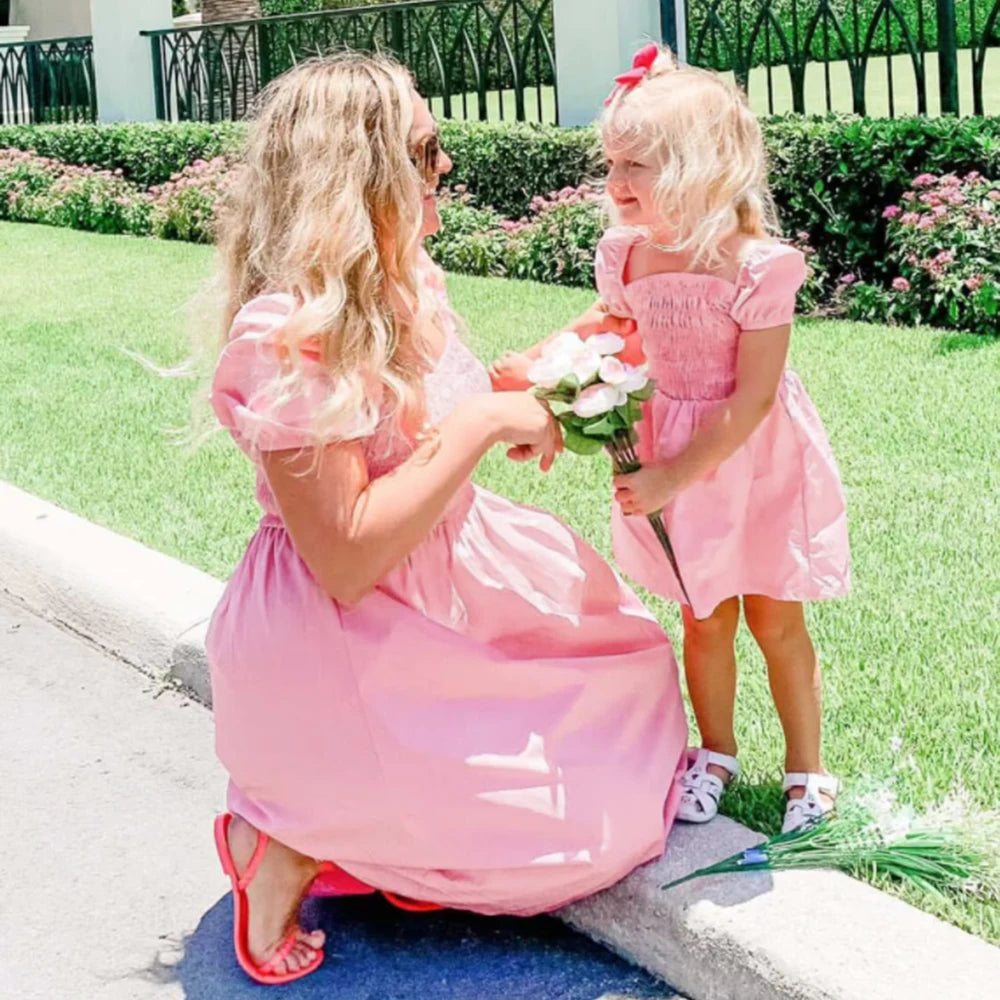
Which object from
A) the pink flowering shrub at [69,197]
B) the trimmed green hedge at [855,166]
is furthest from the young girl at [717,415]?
the pink flowering shrub at [69,197]

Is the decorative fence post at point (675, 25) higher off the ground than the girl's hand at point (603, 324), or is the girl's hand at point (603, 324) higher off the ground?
the decorative fence post at point (675, 25)

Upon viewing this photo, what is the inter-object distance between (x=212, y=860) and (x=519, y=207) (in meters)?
7.95

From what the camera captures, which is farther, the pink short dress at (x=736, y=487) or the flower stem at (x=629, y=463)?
the pink short dress at (x=736, y=487)

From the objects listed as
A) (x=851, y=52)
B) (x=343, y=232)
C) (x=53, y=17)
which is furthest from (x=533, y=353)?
(x=53, y=17)

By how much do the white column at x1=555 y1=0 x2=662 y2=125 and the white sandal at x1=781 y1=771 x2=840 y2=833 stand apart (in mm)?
8709

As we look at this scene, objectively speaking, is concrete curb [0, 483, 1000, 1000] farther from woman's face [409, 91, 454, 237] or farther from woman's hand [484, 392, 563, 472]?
woman's face [409, 91, 454, 237]

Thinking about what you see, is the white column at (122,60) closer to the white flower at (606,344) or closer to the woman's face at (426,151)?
the woman's face at (426,151)

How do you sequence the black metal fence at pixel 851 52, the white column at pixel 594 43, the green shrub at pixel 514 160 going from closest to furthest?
the black metal fence at pixel 851 52, the green shrub at pixel 514 160, the white column at pixel 594 43

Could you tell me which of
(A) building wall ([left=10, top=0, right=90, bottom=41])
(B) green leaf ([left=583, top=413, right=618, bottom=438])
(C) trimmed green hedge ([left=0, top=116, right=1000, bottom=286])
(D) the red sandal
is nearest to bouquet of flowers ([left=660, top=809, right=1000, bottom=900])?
(D) the red sandal

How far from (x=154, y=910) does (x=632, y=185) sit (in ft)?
5.38

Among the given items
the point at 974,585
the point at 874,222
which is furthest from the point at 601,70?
the point at 974,585

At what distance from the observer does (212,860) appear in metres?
3.39

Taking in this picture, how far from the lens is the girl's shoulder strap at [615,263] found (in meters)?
3.19

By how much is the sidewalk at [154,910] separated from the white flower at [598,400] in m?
0.95
